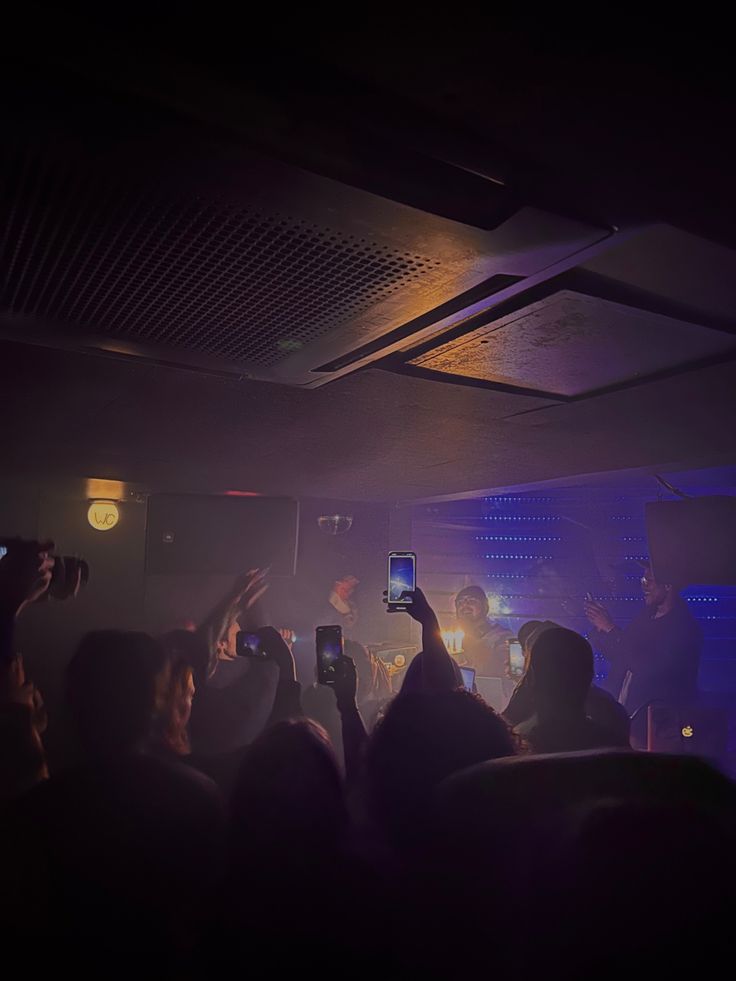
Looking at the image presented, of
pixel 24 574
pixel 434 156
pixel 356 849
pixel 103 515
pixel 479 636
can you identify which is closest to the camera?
pixel 434 156

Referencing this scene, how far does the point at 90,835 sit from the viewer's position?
135 centimetres

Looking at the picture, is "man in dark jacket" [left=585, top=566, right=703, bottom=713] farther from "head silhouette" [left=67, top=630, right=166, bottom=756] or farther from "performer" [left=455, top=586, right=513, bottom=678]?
"head silhouette" [left=67, top=630, right=166, bottom=756]

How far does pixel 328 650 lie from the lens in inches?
107

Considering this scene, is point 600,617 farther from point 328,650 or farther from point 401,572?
point 328,650

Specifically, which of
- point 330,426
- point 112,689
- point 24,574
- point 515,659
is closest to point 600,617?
point 515,659

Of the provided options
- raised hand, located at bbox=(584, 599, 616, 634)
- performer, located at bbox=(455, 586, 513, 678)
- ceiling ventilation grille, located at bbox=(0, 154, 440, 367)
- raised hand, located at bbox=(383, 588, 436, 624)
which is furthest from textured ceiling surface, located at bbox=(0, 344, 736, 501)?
performer, located at bbox=(455, 586, 513, 678)

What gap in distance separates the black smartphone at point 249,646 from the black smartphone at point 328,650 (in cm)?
47

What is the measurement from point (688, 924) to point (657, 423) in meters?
1.69

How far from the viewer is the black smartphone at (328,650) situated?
8.55ft

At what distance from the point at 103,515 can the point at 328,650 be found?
8.37 feet

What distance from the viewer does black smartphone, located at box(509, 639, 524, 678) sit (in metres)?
4.93

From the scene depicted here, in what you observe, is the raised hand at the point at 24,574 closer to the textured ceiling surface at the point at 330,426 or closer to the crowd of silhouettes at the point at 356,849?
the textured ceiling surface at the point at 330,426

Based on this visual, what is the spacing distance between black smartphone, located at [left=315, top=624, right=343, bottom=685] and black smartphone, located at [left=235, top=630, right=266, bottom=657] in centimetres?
47

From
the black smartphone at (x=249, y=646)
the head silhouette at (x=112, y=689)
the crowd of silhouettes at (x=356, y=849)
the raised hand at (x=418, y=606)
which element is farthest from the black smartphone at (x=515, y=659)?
the head silhouette at (x=112, y=689)
